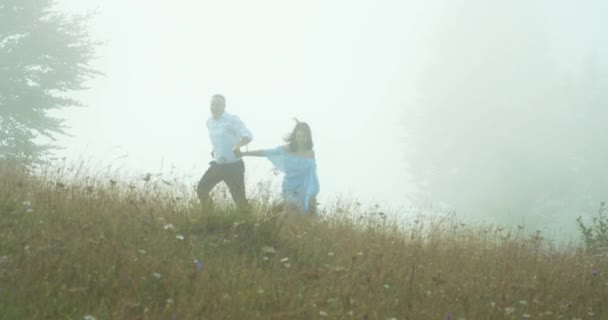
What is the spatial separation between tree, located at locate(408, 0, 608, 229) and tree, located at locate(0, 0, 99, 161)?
17815 millimetres

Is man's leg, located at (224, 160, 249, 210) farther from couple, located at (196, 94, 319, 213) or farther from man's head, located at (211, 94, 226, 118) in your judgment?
man's head, located at (211, 94, 226, 118)

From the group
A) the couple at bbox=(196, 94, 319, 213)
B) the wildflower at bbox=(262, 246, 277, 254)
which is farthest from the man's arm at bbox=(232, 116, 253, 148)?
the wildflower at bbox=(262, 246, 277, 254)

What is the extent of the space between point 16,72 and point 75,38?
91.7 inches

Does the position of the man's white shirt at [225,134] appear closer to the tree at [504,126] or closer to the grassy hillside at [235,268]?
the grassy hillside at [235,268]

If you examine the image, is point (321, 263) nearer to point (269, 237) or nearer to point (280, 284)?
point (269, 237)

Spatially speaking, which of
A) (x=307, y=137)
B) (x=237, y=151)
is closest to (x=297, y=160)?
(x=307, y=137)

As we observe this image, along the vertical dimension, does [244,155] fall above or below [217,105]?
below

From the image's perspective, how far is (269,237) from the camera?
17.9 ft

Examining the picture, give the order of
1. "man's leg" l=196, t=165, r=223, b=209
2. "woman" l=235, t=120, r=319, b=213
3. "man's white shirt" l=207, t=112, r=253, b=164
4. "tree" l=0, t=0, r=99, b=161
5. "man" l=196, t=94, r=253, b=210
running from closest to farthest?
1. "man's leg" l=196, t=165, r=223, b=209
2. "man" l=196, t=94, r=253, b=210
3. "man's white shirt" l=207, t=112, r=253, b=164
4. "woman" l=235, t=120, r=319, b=213
5. "tree" l=0, t=0, r=99, b=161

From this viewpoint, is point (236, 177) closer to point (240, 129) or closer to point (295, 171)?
point (240, 129)

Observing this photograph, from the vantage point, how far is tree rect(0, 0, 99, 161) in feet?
60.8

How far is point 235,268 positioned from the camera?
4328 millimetres

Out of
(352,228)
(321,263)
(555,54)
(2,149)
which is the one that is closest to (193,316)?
(321,263)

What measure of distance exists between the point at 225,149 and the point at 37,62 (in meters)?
13.2
